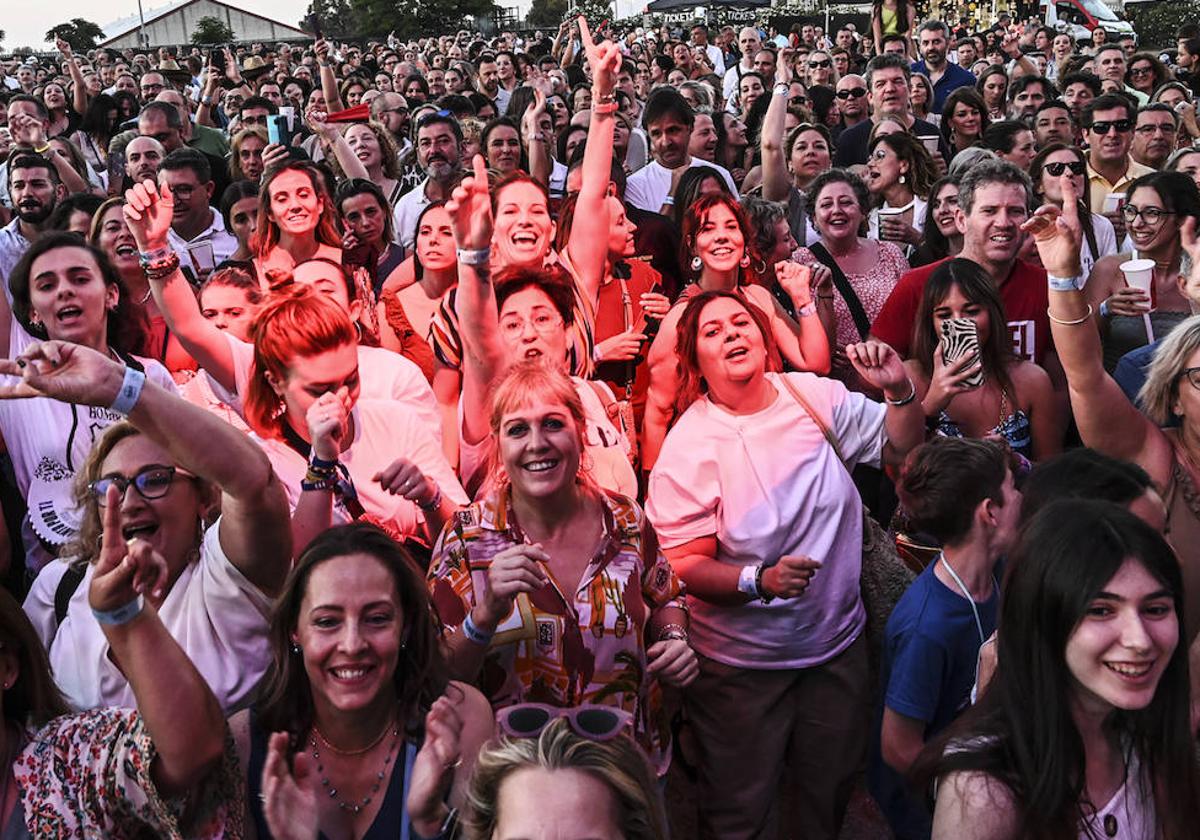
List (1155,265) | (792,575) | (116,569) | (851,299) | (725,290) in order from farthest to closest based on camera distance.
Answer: (851,299)
(1155,265)
(725,290)
(792,575)
(116,569)

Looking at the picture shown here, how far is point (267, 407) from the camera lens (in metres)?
3.07

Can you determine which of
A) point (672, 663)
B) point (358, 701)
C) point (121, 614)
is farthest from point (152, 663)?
point (672, 663)

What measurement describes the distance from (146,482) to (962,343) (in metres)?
2.32

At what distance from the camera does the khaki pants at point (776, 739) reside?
3.22 meters

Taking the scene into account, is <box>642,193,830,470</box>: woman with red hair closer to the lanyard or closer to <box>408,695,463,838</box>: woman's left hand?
the lanyard

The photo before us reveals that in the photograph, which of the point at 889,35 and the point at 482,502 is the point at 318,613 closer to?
the point at 482,502

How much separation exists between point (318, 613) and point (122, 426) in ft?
2.18

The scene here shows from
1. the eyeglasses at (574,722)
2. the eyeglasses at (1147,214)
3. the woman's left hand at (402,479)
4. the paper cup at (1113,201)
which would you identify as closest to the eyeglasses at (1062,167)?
the paper cup at (1113,201)

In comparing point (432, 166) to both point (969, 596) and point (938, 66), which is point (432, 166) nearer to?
point (969, 596)

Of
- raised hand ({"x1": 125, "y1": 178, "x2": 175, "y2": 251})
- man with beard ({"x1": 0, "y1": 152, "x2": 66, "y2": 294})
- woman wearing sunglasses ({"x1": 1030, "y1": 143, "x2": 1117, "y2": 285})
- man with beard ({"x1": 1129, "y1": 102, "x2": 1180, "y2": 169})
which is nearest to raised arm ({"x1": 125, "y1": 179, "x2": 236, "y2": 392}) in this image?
raised hand ({"x1": 125, "y1": 178, "x2": 175, "y2": 251})

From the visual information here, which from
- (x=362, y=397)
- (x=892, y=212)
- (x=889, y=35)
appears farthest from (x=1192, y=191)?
(x=889, y=35)

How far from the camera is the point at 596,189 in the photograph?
4.14 metres

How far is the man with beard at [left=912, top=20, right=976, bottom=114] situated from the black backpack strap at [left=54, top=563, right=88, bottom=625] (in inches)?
327

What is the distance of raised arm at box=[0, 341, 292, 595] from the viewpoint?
2.03 m
